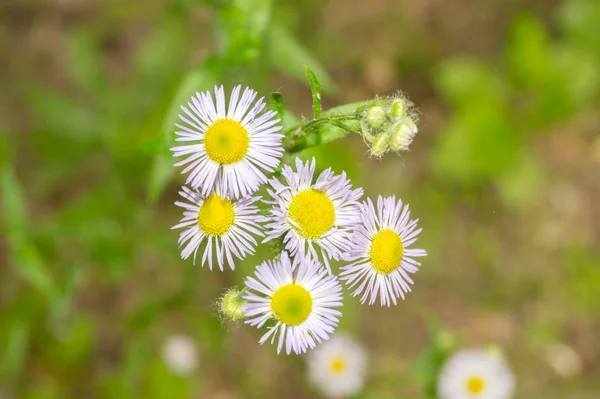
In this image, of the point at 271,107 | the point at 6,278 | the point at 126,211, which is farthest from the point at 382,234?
the point at 6,278

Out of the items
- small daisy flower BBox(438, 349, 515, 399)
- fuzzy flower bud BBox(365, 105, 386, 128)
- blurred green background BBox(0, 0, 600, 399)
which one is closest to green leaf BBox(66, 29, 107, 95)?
blurred green background BBox(0, 0, 600, 399)

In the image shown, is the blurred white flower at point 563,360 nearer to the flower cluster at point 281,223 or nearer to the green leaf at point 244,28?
the flower cluster at point 281,223

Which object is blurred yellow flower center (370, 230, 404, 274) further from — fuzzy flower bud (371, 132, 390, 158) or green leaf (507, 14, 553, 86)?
green leaf (507, 14, 553, 86)

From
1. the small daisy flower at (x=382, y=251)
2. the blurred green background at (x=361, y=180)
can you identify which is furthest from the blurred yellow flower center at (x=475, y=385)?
the small daisy flower at (x=382, y=251)

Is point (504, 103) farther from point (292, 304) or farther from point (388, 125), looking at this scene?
point (292, 304)

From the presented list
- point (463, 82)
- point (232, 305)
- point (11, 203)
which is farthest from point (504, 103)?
point (11, 203)

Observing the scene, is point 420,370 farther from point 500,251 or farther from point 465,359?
point 500,251
